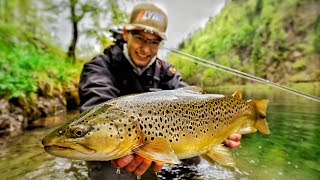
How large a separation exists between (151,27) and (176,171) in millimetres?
1754

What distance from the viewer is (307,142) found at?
16.2 ft

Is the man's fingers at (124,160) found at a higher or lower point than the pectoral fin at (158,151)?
lower

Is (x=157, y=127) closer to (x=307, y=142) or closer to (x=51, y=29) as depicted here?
(x=307, y=142)

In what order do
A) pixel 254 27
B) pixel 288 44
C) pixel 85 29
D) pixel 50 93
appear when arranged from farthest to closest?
pixel 254 27, pixel 288 44, pixel 85 29, pixel 50 93

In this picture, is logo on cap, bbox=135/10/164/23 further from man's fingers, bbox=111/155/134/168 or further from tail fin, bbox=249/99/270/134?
man's fingers, bbox=111/155/134/168

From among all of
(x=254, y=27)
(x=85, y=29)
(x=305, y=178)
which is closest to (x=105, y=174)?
(x=305, y=178)

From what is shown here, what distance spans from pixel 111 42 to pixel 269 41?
42.3m

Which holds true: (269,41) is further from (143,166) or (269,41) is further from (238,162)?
(143,166)

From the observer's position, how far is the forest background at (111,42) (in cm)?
636

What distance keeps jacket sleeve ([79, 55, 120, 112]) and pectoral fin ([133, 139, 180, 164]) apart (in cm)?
83

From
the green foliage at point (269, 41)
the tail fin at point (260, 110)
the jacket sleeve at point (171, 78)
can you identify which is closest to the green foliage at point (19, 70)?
the jacket sleeve at point (171, 78)

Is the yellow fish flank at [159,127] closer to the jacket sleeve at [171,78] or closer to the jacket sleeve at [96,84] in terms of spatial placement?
the jacket sleeve at [96,84]

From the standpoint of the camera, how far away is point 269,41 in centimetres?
5244

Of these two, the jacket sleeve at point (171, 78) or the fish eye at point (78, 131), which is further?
the jacket sleeve at point (171, 78)
